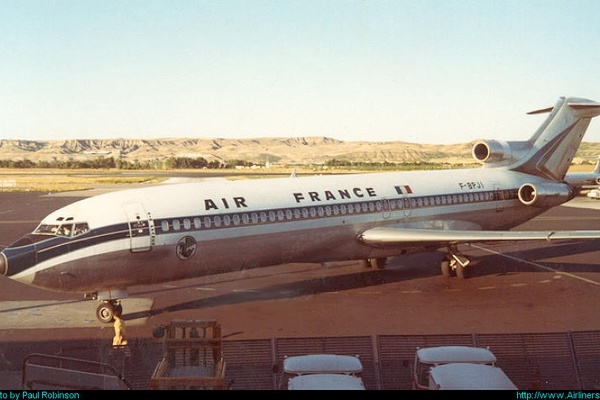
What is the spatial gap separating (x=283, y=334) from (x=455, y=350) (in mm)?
6528

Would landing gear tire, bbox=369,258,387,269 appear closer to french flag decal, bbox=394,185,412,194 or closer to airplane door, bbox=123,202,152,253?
french flag decal, bbox=394,185,412,194

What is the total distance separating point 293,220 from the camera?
18234 millimetres

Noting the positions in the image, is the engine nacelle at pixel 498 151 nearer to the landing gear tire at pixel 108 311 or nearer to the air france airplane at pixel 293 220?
the air france airplane at pixel 293 220

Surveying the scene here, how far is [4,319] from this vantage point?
1634 centimetres

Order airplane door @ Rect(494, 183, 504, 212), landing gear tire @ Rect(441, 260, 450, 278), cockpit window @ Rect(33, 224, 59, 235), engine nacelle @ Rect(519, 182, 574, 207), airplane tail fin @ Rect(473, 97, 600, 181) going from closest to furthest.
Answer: cockpit window @ Rect(33, 224, 59, 235)
landing gear tire @ Rect(441, 260, 450, 278)
airplane door @ Rect(494, 183, 504, 212)
engine nacelle @ Rect(519, 182, 574, 207)
airplane tail fin @ Rect(473, 97, 600, 181)

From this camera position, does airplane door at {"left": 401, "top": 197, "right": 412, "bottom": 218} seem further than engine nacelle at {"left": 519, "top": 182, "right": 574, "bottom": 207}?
No

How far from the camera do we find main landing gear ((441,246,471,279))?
71.0ft

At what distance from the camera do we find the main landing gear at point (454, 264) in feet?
71.0

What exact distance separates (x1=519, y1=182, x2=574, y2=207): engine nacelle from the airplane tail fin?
3.26 feet

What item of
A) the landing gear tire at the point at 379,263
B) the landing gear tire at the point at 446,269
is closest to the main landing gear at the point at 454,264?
the landing gear tire at the point at 446,269

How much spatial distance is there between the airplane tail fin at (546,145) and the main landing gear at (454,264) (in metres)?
5.64

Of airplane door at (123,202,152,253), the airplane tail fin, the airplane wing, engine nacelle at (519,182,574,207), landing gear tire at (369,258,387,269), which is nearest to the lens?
airplane door at (123,202,152,253)

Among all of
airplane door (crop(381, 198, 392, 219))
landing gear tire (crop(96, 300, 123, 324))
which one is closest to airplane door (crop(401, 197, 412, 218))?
airplane door (crop(381, 198, 392, 219))
